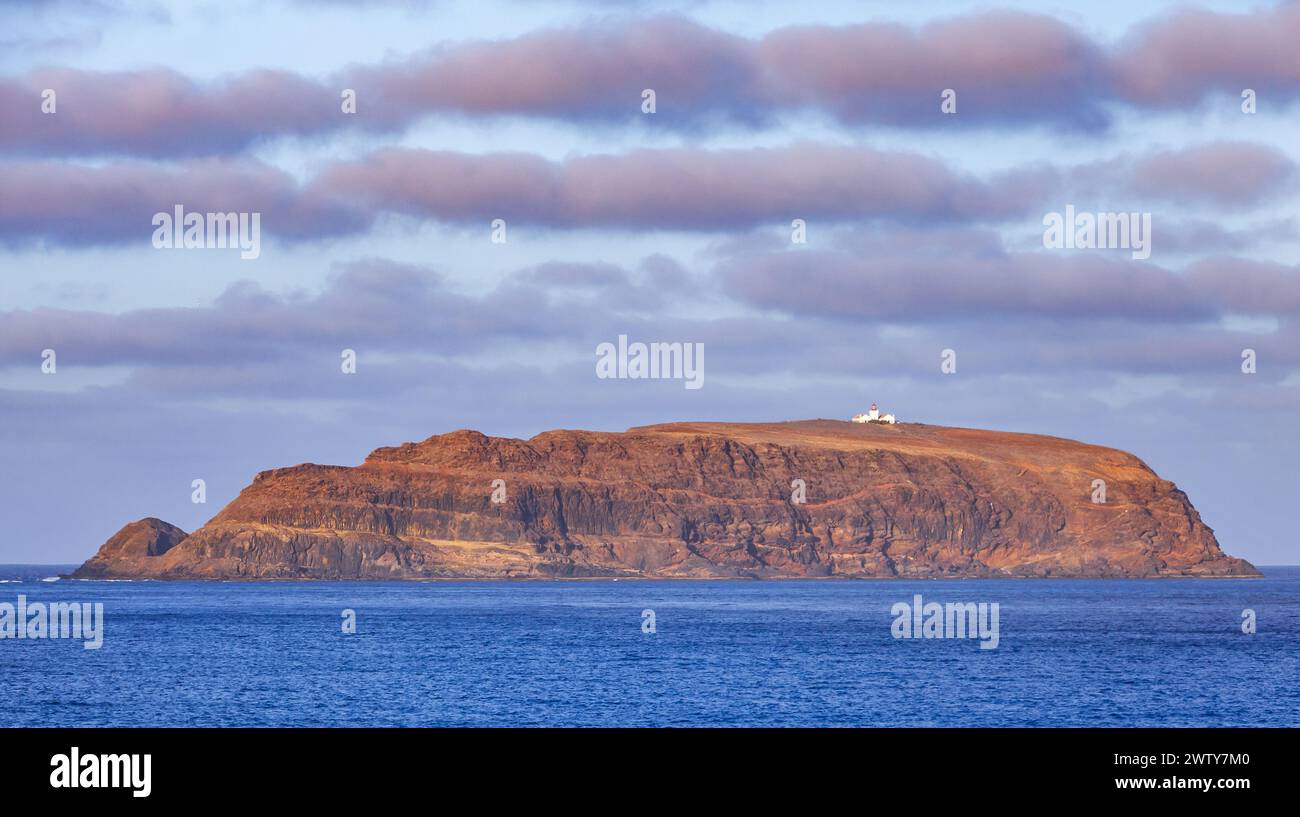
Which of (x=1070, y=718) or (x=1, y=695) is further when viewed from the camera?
(x=1, y=695)
